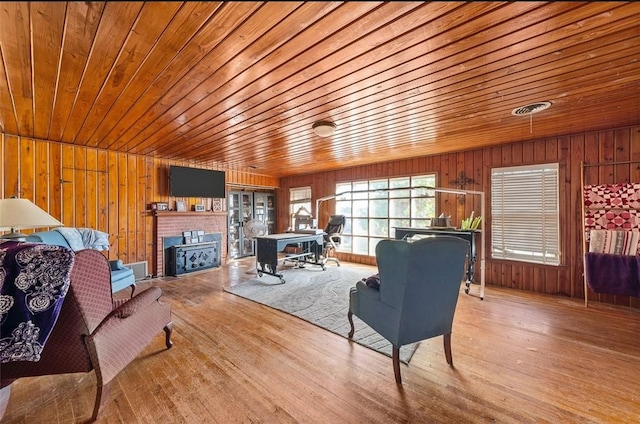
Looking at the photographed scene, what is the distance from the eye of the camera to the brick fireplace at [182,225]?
5.03 metres

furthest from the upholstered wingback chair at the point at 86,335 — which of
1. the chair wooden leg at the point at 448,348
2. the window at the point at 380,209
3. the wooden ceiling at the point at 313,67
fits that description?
the window at the point at 380,209

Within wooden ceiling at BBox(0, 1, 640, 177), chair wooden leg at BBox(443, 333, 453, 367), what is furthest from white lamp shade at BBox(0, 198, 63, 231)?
chair wooden leg at BBox(443, 333, 453, 367)

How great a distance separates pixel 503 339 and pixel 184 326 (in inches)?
129

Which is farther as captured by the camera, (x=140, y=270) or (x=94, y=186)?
(x=140, y=270)

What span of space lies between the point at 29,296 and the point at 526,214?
217 inches

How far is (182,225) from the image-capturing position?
17.7 ft

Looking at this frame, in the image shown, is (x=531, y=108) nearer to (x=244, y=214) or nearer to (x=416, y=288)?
(x=416, y=288)

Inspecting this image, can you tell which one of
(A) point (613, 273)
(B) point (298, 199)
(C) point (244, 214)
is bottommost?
(A) point (613, 273)

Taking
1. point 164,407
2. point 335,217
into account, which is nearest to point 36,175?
point 164,407

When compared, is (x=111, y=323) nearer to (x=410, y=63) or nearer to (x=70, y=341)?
(x=70, y=341)

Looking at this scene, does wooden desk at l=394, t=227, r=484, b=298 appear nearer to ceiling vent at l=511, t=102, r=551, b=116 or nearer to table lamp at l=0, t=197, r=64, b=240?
ceiling vent at l=511, t=102, r=551, b=116

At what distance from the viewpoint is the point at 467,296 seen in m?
3.87

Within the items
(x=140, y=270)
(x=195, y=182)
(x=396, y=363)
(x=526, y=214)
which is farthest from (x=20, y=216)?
(x=526, y=214)

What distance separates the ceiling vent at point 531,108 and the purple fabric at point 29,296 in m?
3.99
